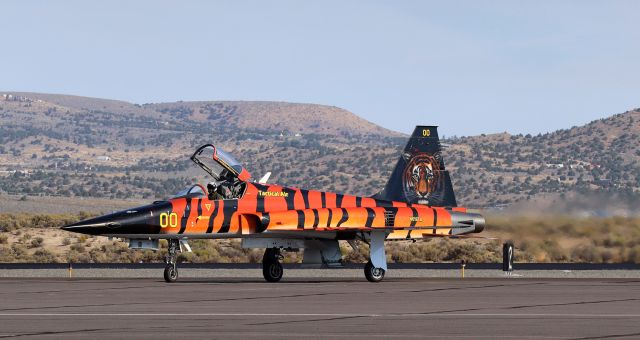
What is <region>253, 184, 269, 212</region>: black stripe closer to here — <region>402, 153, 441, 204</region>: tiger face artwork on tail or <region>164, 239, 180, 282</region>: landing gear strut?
<region>164, 239, 180, 282</region>: landing gear strut

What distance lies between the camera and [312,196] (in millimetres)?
33188

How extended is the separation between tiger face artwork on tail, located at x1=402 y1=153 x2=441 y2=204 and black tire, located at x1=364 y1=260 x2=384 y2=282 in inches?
124

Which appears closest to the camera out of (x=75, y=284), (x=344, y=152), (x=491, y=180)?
(x=75, y=284)

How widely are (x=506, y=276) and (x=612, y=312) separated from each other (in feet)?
43.6

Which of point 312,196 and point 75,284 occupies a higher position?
point 312,196

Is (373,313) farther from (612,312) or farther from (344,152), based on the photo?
(344,152)

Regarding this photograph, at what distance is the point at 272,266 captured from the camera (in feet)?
107

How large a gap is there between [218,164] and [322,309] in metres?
10.7

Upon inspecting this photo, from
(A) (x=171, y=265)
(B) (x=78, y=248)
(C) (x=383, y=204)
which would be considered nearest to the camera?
(A) (x=171, y=265)

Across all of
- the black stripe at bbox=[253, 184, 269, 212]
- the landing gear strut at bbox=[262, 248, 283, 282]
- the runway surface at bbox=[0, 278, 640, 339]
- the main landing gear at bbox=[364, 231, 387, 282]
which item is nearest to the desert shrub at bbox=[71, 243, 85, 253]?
the runway surface at bbox=[0, 278, 640, 339]

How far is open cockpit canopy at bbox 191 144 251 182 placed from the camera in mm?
32188

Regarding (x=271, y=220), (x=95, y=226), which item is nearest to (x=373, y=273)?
(x=271, y=220)

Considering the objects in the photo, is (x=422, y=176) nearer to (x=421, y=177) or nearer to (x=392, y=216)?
(x=421, y=177)
